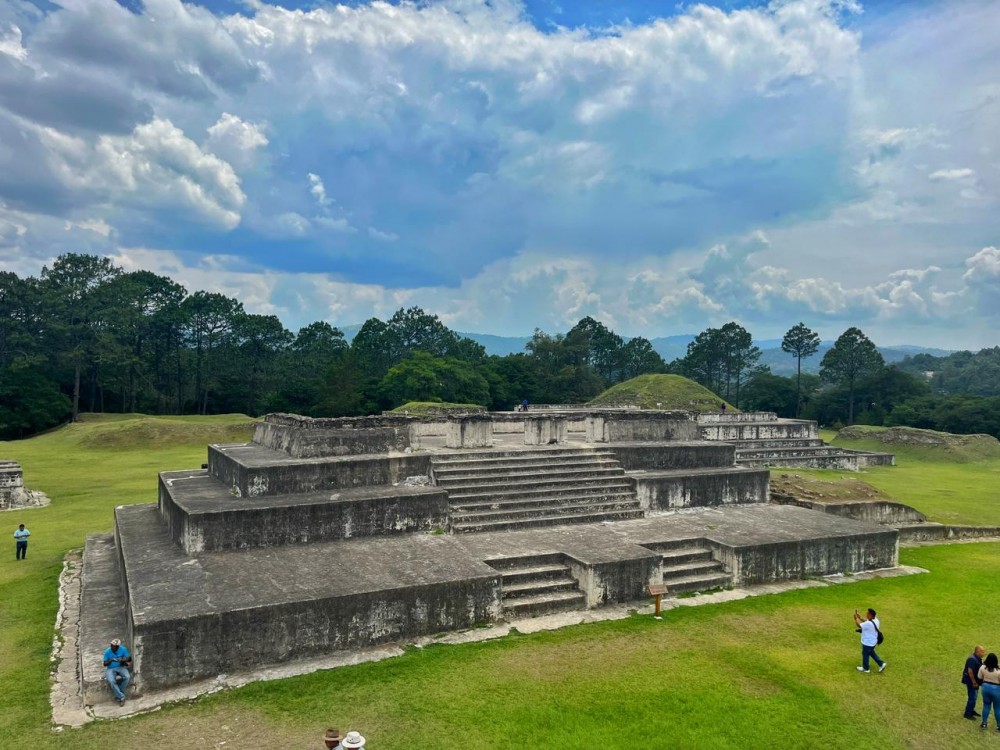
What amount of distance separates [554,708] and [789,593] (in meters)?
4.67

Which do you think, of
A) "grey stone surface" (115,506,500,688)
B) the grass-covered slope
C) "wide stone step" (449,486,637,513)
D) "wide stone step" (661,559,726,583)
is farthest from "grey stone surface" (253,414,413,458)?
the grass-covered slope

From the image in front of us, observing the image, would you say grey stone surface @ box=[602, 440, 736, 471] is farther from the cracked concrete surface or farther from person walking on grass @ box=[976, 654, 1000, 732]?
person walking on grass @ box=[976, 654, 1000, 732]

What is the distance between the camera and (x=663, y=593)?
791 cm

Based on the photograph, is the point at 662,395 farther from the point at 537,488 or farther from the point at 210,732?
the point at 210,732

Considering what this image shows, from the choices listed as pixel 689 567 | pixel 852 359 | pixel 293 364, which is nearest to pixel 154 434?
pixel 293 364

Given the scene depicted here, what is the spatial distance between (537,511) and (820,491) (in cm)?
814

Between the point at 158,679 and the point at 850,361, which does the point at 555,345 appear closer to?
the point at 850,361

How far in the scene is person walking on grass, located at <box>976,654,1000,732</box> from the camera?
17.0 feet

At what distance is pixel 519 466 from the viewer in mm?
10391

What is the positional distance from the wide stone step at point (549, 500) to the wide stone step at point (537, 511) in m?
0.07

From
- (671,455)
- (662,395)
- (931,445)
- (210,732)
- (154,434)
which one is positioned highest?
(662,395)

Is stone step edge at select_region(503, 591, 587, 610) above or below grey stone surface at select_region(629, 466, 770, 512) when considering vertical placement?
below

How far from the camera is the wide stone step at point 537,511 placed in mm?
9055

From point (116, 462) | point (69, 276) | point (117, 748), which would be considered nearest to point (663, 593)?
point (117, 748)
